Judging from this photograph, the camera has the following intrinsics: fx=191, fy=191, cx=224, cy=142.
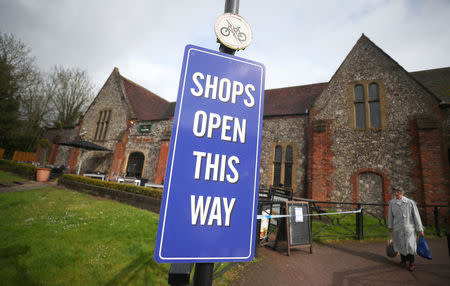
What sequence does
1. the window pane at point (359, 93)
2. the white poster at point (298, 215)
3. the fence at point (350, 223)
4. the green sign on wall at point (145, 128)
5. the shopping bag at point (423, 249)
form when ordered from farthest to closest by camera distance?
1. the green sign on wall at point (145, 128)
2. the window pane at point (359, 93)
3. the fence at point (350, 223)
4. the white poster at point (298, 215)
5. the shopping bag at point (423, 249)

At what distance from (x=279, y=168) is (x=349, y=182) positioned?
3709 mm

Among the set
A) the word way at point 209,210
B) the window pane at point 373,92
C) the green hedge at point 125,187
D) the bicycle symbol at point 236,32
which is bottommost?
the green hedge at point 125,187

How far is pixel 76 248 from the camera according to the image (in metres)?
3.84

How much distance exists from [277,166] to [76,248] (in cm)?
1037

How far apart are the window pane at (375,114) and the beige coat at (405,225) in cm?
668

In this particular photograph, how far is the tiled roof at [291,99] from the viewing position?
12797 millimetres

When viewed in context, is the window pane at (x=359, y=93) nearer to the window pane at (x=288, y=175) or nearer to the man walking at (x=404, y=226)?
the window pane at (x=288, y=175)

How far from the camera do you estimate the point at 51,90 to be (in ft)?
73.1

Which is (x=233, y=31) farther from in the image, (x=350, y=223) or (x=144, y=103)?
(x=144, y=103)

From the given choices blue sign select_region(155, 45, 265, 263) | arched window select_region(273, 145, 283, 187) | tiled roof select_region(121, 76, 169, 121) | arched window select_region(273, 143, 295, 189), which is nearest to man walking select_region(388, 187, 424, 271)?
blue sign select_region(155, 45, 265, 263)

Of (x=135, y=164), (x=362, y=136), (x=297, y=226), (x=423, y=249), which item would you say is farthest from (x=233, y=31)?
(x=135, y=164)

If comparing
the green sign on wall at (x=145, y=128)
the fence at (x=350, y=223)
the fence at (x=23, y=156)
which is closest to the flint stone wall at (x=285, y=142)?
the fence at (x=350, y=223)

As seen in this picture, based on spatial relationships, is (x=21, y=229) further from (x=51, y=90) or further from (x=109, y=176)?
(x=51, y=90)

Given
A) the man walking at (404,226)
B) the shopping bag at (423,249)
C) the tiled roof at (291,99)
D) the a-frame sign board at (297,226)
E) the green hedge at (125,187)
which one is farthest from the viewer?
the tiled roof at (291,99)
